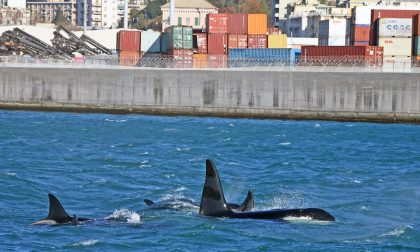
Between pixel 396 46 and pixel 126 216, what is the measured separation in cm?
6688

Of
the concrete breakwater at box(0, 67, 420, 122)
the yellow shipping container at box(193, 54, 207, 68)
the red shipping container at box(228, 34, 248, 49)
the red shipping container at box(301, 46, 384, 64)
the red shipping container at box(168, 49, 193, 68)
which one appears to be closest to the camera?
the concrete breakwater at box(0, 67, 420, 122)

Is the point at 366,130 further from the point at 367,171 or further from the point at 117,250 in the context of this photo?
the point at 117,250

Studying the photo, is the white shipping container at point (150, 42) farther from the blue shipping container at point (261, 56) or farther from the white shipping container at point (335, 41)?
the white shipping container at point (335, 41)

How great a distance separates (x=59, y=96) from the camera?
82.2 meters

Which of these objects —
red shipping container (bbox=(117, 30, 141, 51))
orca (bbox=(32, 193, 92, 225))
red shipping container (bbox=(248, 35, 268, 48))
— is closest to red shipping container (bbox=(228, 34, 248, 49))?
red shipping container (bbox=(248, 35, 268, 48))

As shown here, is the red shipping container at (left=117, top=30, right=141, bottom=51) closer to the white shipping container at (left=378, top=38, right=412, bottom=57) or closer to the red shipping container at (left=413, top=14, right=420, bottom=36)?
the white shipping container at (left=378, top=38, right=412, bottom=57)

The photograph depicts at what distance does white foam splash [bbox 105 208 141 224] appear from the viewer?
29109mm

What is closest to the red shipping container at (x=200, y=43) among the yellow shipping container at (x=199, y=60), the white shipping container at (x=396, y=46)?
the yellow shipping container at (x=199, y=60)

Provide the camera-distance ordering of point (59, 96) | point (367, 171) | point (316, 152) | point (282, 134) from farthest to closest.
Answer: point (59, 96), point (282, 134), point (316, 152), point (367, 171)

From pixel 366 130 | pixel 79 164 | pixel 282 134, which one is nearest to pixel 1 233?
pixel 79 164

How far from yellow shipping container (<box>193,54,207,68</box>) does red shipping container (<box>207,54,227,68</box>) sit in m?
0.39

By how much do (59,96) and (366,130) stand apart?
2473cm

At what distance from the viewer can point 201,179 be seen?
132ft

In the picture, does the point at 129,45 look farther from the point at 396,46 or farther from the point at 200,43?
the point at 396,46
